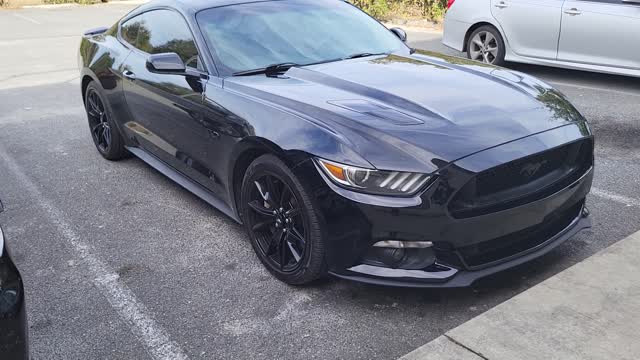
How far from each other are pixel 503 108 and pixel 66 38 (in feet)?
45.5

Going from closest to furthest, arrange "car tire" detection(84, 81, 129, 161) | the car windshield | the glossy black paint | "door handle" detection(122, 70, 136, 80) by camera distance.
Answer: the glossy black paint, the car windshield, "door handle" detection(122, 70, 136, 80), "car tire" detection(84, 81, 129, 161)

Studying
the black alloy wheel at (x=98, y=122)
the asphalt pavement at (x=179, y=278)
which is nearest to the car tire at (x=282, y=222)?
the asphalt pavement at (x=179, y=278)

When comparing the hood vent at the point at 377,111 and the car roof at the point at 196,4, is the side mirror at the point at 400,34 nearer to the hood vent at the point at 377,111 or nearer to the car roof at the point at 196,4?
the car roof at the point at 196,4

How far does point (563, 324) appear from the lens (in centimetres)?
285

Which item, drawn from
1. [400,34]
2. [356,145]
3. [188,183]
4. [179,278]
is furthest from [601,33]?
[179,278]

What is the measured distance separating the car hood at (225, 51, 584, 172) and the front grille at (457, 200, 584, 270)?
1.45 ft

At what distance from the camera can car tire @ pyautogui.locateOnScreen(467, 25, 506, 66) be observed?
28.8ft

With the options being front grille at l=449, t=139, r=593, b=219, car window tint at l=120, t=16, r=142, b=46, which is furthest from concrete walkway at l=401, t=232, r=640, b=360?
car window tint at l=120, t=16, r=142, b=46

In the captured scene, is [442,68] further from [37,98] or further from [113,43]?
[37,98]

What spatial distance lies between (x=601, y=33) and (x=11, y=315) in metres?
7.42

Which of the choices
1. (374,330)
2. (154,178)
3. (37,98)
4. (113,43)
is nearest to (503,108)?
(374,330)

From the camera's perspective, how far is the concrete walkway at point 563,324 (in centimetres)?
268

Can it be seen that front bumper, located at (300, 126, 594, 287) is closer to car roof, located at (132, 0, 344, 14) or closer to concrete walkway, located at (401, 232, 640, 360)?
concrete walkway, located at (401, 232, 640, 360)

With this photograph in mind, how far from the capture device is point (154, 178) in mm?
5426
